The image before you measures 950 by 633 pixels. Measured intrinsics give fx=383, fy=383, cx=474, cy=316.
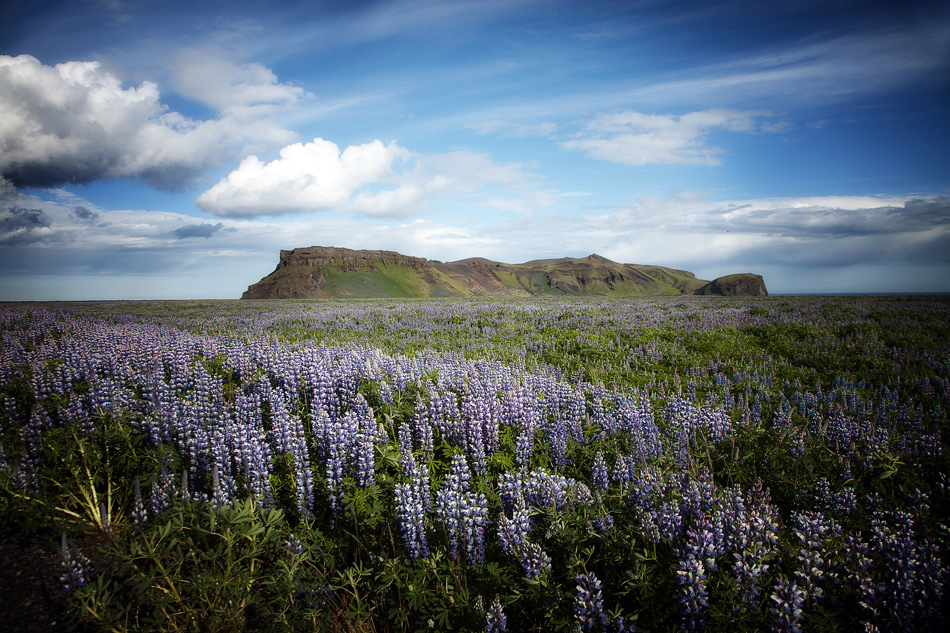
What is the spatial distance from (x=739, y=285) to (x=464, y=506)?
161690 mm

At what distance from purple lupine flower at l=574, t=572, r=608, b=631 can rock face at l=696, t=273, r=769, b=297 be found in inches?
5683

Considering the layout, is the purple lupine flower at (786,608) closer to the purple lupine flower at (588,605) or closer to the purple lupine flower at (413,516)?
the purple lupine flower at (588,605)

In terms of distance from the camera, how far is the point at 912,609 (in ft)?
7.63

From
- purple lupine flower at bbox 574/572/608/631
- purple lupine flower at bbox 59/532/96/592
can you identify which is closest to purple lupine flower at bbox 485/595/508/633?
purple lupine flower at bbox 574/572/608/631

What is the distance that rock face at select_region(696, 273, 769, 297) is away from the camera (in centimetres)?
12950

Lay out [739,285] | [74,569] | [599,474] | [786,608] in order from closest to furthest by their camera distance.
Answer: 1. [786,608]
2. [74,569]
3. [599,474]
4. [739,285]

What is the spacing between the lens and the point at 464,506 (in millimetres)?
3242

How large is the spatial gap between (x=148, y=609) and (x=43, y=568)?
48.3 inches

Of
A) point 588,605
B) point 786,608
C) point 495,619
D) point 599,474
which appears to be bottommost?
point 495,619

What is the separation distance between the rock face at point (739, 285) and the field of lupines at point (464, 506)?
142 m

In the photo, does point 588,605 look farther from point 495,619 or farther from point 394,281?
point 394,281

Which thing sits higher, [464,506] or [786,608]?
[464,506]

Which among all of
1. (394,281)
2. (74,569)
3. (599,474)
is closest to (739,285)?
(394,281)

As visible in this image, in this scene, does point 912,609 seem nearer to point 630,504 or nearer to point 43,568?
point 630,504
